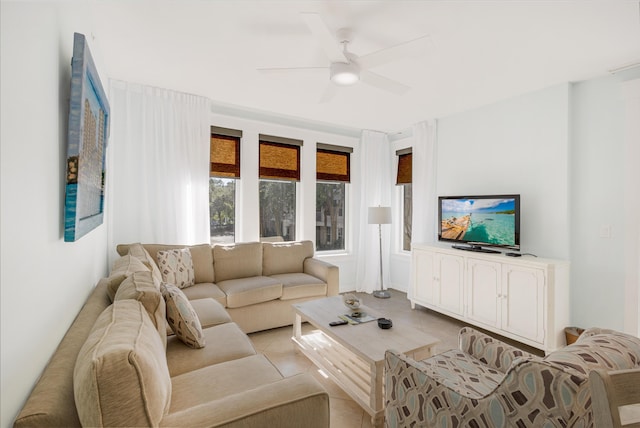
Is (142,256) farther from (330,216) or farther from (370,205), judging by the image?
(370,205)

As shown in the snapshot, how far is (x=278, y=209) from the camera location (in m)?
4.37

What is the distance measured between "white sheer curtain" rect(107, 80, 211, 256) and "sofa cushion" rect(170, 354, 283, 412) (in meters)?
2.22

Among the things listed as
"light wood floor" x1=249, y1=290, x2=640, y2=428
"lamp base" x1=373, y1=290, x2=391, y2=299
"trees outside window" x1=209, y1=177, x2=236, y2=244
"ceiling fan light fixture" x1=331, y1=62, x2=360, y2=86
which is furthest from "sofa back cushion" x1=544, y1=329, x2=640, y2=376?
"trees outside window" x1=209, y1=177, x2=236, y2=244

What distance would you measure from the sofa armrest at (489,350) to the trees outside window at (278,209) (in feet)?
9.64

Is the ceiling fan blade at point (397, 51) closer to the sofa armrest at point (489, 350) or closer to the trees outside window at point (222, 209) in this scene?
the sofa armrest at point (489, 350)

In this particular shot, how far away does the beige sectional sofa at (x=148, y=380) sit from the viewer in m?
0.80

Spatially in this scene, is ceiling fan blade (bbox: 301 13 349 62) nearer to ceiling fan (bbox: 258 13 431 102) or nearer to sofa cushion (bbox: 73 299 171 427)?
ceiling fan (bbox: 258 13 431 102)

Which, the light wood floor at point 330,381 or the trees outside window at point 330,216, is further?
the trees outside window at point 330,216

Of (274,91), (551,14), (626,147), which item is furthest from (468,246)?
(274,91)

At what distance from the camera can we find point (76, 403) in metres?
0.81

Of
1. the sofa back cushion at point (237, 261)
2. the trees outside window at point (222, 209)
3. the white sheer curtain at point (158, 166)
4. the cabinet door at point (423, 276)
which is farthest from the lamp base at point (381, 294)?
the white sheer curtain at point (158, 166)

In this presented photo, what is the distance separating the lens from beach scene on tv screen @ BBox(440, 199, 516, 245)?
3.21 meters

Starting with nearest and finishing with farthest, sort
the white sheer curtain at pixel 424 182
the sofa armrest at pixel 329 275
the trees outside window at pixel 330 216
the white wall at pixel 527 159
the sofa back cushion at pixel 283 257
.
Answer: the white wall at pixel 527 159 → the sofa armrest at pixel 329 275 → the sofa back cushion at pixel 283 257 → the white sheer curtain at pixel 424 182 → the trees outside window at pixel 330 216

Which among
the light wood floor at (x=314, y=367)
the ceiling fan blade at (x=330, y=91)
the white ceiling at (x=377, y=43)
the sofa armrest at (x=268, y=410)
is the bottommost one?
the light wood floor at (x=314, y=367)
